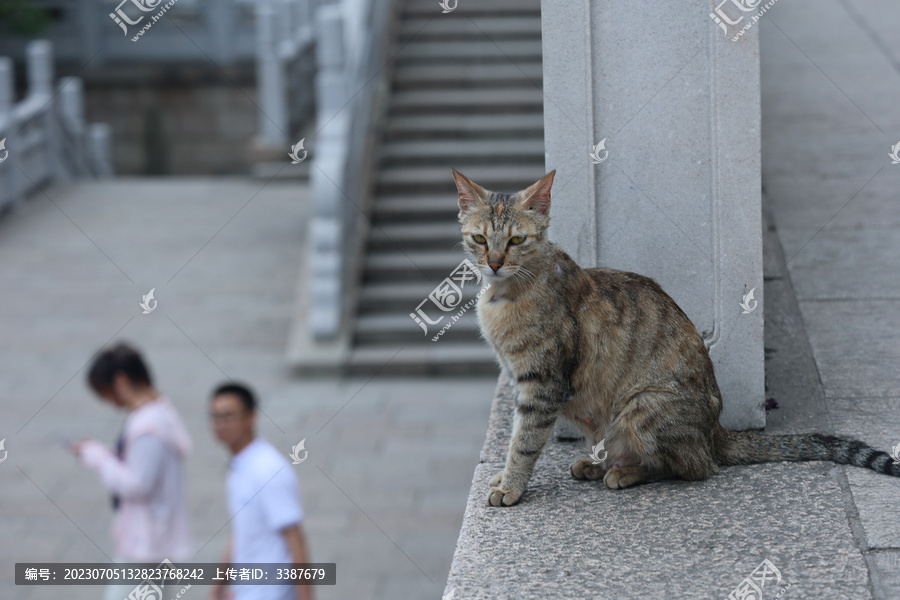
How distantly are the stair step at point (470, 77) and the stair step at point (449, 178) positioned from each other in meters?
1.16

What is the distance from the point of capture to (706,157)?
414 centimetres

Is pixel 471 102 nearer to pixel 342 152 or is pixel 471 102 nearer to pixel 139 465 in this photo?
pixel 342 152

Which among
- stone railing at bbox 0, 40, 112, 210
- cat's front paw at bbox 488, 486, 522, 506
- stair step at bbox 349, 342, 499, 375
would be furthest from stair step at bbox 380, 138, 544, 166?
A: cat's front paw at bbox 488, 486, 522, 506

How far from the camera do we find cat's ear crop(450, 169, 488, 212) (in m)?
3.76

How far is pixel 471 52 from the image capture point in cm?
1198

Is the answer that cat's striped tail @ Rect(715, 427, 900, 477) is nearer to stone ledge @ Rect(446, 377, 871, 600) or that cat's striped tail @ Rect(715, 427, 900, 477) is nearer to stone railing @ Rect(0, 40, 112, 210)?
stone ledge @ Rect(446, 377, 871, 600)

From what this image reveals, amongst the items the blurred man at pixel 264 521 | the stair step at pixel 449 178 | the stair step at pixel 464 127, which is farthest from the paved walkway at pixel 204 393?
the blurred man at pixel 264 521

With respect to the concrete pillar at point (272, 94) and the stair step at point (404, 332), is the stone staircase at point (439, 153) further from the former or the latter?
the concrete pillar at point (272, 94)

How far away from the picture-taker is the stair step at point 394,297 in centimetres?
1035

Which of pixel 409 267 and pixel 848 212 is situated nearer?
pixel 848 212

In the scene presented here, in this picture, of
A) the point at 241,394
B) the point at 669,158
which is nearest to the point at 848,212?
the point at 669,158

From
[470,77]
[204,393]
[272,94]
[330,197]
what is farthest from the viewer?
[272,94]

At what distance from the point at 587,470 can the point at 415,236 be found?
271 inches

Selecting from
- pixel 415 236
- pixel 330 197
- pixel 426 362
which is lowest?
pixel 426 362
